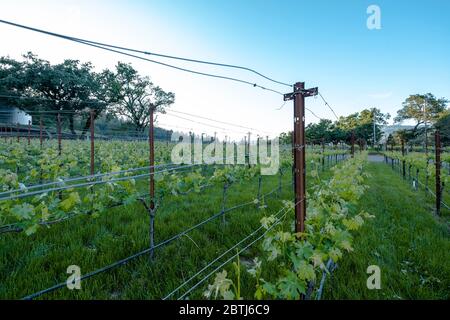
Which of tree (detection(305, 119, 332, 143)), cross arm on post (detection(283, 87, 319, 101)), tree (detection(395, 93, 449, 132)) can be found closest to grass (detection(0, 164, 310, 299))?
cross arm on post (detection(283, 87, 319, 101))

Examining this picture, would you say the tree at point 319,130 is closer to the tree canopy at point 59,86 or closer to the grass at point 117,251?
Result: the tree canopy at point 59,86

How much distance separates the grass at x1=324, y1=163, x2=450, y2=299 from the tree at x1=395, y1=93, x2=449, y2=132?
59.8 m

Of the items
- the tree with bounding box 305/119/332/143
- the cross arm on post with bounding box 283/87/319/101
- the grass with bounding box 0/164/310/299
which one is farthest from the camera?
the tree with bounding box 305/119/332/143

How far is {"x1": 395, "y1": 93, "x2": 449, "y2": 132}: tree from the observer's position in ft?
174

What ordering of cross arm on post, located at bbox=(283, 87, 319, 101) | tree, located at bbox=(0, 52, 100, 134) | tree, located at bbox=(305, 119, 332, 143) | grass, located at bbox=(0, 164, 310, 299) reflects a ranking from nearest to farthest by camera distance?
1. cross arm on post, located at bbox=(283, 87, 319, 101)
2. grass, located at bbox=(0, 164, 310, 299)
3. tree, located at bbox=(0, 52, 100, 134)
4. tree, located at bbox=(305, 119, 332, 143)

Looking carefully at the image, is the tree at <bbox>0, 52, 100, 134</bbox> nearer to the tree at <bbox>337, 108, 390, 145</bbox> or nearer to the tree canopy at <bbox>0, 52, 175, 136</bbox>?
the tree canopy at <bbox>0, 52, 175, 136</bbox>

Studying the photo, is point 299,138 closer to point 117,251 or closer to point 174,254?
point 174,254

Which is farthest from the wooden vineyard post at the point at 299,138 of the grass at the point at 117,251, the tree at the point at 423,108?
the tree at the point at 423,108

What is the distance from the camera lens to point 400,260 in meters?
3.21

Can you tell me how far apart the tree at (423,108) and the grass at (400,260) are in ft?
196

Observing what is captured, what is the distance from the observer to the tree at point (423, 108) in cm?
5319

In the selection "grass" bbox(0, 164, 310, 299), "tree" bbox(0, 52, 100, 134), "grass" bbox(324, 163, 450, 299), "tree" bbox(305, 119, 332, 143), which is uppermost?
"tree" bbox(0, 52, 100, 134)

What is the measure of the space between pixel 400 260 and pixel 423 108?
227ft
